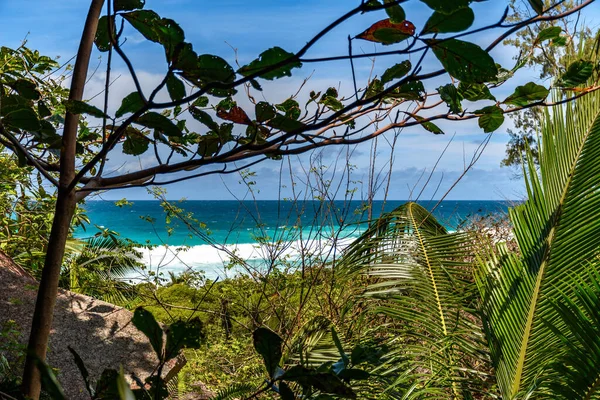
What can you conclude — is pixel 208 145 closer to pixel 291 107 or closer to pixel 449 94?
pixel 291 107

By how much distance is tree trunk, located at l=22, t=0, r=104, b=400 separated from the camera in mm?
922

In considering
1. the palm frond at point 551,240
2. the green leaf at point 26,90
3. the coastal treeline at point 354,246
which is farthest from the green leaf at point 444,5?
the palm frond at point 551,240

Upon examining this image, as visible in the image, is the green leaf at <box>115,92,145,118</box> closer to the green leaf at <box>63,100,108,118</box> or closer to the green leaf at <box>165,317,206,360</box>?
the green leaf at <box>63,100,108,118</box>

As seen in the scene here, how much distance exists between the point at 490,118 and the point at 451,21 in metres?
0.36

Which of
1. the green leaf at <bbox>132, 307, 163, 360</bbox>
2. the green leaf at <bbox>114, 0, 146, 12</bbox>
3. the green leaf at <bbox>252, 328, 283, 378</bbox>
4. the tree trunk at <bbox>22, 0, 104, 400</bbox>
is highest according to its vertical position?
the green leaf at <bbox>114, 0, 146, 12</bbox>

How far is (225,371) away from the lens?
4488 millimetres

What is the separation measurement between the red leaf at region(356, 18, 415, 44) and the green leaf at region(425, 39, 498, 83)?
0.05 m

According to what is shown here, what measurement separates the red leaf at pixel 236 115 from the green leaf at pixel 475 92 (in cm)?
34

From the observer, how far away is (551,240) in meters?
2.24

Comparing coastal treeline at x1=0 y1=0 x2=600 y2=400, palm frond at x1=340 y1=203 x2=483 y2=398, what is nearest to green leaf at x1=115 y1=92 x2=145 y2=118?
coastal treeline at x1=0 y1=0 x2=600 y2=400

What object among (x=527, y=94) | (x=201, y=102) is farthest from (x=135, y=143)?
(x=527, y=94)

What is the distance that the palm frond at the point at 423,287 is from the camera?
2533 mm

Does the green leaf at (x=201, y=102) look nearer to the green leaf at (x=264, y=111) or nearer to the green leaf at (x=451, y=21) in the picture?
the green leaf at (x=264, y=111)

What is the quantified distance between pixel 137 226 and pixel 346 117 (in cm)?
2651
